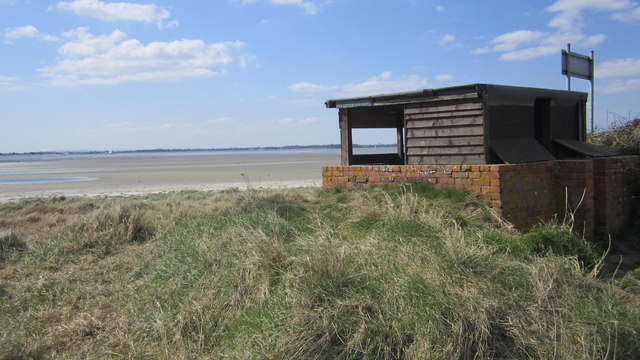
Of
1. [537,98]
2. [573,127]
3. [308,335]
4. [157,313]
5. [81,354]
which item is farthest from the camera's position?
[573,127]

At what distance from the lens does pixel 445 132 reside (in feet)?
27.8

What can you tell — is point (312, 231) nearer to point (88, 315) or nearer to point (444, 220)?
point (444, 220)

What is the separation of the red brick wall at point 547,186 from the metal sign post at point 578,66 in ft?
11.0

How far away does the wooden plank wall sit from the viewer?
8.05 m

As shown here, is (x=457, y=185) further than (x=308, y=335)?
Yes

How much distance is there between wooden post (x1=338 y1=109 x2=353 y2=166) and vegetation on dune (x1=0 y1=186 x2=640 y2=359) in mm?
2644

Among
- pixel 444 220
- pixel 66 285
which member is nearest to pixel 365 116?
pixel 444 220

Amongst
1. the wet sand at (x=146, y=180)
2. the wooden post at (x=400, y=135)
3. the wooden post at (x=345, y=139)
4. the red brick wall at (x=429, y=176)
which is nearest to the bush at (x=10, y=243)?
the wet sand at (x=146, y=180)

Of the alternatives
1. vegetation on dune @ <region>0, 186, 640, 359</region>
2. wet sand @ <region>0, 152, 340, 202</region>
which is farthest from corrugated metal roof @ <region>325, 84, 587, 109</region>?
wet sand @ <region>0, 152, 340, 202</region>

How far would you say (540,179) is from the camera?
8141mm

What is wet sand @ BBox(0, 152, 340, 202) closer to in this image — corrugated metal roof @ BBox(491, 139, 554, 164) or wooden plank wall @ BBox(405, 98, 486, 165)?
wooden plank wall @ BBox(405, 98, 486, 165)

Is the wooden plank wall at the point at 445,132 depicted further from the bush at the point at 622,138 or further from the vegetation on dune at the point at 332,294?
the bush at the point at 622,138

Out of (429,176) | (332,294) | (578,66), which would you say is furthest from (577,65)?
(332,294)

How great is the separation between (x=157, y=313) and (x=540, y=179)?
613 centimetres
